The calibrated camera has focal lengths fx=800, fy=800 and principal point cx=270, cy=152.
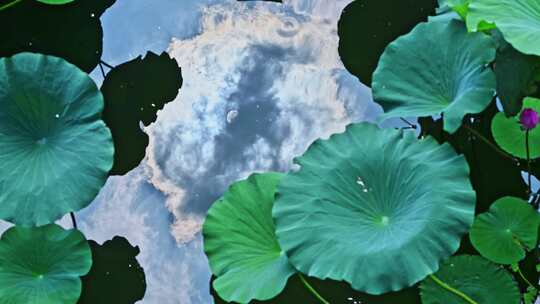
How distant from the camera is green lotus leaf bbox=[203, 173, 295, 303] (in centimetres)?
168

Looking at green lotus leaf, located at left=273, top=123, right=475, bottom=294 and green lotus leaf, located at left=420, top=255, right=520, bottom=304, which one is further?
green lotus leaf, located at left=420, top=255, right=520, bottom=304

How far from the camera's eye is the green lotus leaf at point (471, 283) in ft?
5.77

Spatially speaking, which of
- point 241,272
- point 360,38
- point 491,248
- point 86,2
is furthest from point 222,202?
point 86,2

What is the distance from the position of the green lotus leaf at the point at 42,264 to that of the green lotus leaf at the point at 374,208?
1.57ft

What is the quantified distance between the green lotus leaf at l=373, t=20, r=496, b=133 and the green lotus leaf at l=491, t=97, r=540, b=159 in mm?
234

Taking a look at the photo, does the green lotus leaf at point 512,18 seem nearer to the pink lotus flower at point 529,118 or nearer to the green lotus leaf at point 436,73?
the green lotus leaf at point 436,73

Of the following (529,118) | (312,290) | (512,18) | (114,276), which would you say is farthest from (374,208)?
(114,276)

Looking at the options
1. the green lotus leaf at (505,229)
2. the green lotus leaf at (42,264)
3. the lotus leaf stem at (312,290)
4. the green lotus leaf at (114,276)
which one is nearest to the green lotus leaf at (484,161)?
the green lotus leaf at (505,229)

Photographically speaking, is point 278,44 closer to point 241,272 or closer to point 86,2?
point 86,2

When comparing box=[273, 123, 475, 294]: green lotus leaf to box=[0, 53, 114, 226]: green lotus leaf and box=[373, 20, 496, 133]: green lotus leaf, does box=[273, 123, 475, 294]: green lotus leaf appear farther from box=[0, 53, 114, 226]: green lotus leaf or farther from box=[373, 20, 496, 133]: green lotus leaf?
box=[0, 53, 114, 226]: green lotus leaf

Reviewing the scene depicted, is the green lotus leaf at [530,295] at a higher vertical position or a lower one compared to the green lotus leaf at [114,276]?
higher

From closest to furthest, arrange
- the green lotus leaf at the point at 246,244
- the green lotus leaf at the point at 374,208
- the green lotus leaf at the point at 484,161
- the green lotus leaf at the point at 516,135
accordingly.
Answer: the green lotus leaf at the point at 374,208 → the green lotus leaf at the point at 246,244 → the green lotus leaf at the point at 516,135 → the green lotus leaf at the point at 484,161

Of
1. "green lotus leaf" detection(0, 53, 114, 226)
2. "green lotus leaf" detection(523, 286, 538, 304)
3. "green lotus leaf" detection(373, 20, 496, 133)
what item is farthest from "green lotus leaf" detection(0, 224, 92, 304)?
"green lotus leaf" detection(523, 286, 538, 304)

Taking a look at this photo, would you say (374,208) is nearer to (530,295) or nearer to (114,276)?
(530,295)
